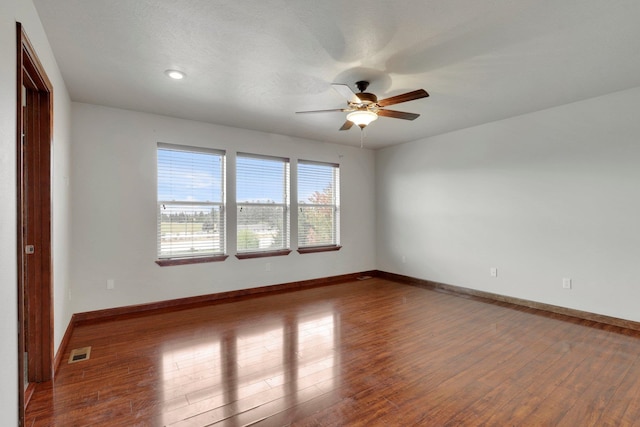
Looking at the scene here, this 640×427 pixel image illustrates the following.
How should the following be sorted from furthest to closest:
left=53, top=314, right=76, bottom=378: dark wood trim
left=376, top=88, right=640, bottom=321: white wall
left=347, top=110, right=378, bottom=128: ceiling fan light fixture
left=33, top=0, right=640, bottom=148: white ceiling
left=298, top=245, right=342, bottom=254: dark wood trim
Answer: left=298, top=245, right=342, bottom=254: dark wood trim < left=376, top=88, right=640, bottom=321: white wall < left=347, top=110, right=378, bottom=128: ceiling fan light fixture < left=53, top=314, right=76, bottom=378: dark wood trim < left=33, top=0, right=640, bottom=148: white ceiling

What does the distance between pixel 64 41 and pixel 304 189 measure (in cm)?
369

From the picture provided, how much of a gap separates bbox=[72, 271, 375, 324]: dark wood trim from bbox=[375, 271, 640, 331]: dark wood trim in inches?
42.1

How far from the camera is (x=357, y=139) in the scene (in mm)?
5605

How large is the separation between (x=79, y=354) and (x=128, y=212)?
1779mm

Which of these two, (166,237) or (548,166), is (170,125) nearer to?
(166,237)

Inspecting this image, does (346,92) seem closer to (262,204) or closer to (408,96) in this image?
(408,96)

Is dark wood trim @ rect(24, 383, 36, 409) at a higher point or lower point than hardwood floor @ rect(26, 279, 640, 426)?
higher

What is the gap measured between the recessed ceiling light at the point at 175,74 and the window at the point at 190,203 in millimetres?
1466

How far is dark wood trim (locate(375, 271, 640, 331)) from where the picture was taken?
352 centimetres

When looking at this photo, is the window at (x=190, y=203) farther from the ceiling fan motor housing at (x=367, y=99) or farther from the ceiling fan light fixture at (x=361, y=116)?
the ceiling fan motor housing at (x=367, y=99)

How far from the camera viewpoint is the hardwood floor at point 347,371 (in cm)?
198

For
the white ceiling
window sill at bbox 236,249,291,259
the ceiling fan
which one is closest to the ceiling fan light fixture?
the ceiling fan

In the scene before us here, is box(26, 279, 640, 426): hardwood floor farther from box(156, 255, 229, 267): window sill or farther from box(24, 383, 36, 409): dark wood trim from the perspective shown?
box(156, 255, 229, 267): window sill

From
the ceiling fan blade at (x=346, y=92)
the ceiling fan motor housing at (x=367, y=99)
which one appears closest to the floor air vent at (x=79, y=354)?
the ceiling fan blade at (x=346, y=92)
